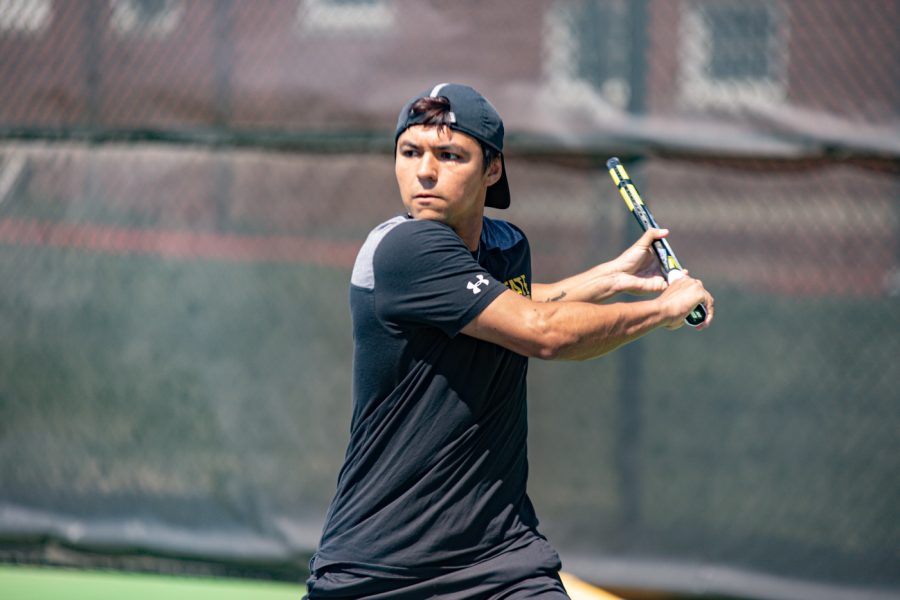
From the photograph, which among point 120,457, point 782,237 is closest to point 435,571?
point 782,237

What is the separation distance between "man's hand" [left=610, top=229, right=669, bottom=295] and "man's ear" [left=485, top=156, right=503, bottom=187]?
453 mm

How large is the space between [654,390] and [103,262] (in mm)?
2300

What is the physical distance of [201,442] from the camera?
14.7 feet

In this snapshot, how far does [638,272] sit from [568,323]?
72 centimetres

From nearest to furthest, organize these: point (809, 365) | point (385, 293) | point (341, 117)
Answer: point (385, 293) → point (809, 365) → point (341, 117)

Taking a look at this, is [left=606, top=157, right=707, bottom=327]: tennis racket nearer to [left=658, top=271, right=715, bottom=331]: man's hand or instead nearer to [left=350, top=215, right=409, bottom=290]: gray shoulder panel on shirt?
[left=658, top=271, right=715, bottom=331]: man's hand

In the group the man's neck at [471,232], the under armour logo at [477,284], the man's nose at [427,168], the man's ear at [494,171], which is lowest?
the under armour logo at [477,284]

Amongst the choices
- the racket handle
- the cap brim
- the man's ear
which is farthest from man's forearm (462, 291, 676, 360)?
the cap brim

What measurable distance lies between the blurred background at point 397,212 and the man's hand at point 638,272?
113cm

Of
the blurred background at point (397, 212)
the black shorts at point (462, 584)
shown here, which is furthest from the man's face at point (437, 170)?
the blurred background at point (397, 212)

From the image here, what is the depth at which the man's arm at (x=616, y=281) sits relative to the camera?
2930 mm

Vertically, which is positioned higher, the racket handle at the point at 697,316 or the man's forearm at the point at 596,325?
the racket handle at the point at 697,316

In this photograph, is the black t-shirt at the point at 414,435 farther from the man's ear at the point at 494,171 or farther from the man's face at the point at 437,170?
the man's ear at the point at 494,171

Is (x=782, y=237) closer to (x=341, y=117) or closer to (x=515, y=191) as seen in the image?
(x=515, y=191)
